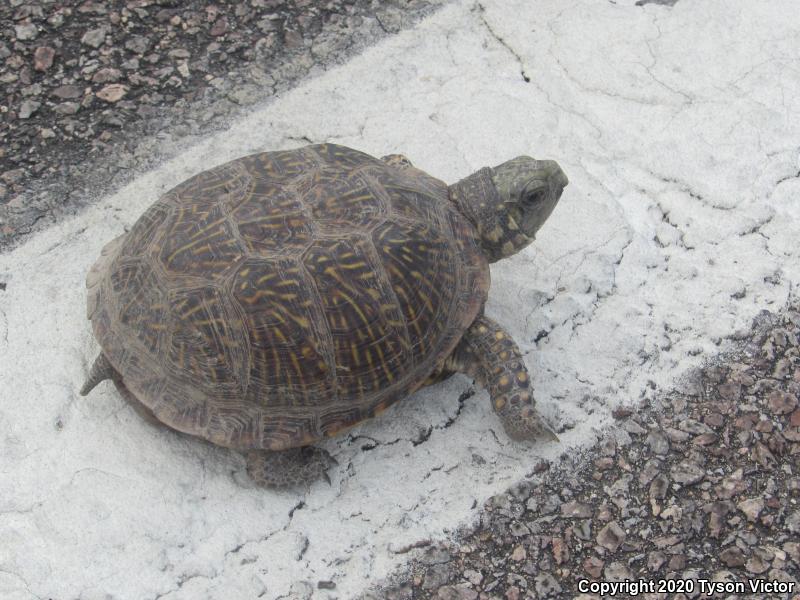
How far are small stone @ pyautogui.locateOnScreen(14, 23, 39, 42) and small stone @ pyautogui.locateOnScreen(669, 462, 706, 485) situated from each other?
3393 mm

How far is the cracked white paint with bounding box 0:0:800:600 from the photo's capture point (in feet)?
8.81

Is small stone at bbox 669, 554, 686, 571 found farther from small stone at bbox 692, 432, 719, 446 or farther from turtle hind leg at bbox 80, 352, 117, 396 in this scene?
turtle hind leg at bbox 80, 352, 117, 396

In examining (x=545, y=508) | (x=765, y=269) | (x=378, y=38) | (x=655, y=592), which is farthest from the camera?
(x=378, y=38)

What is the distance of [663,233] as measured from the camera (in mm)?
3461

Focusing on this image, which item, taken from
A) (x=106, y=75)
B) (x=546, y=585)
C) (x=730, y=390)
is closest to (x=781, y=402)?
(x=730, y=390)

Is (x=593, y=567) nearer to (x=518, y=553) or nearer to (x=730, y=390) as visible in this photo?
(x=518, y=553)

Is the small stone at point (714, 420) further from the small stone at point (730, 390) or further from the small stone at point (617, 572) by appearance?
the small stone at point (617, 572)

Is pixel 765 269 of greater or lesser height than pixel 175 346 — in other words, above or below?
below

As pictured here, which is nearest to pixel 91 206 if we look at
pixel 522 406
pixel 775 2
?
pixel 522 406

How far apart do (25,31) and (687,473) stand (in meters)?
3.48

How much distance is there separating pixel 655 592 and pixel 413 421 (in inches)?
37.7

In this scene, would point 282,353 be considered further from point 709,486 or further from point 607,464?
point 709,486

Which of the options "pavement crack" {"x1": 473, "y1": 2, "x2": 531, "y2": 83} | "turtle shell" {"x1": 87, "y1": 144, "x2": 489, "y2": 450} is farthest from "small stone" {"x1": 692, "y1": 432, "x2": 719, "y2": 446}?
"pavement crack" {"x1": 473, "y1": 2, "x2": 531, "y2": 83}

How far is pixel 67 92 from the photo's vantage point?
151 inches
